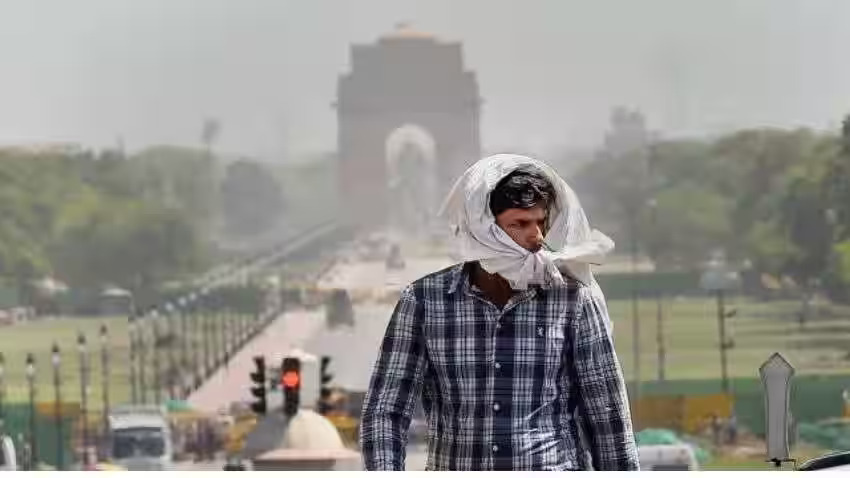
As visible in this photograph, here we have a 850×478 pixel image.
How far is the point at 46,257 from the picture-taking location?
27188 millimetres

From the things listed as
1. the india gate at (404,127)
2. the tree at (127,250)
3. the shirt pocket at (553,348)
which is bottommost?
the shirt pocket at (553,348)

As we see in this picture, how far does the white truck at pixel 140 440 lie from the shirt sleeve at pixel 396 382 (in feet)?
69.3

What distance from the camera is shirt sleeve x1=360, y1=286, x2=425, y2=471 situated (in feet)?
5.00

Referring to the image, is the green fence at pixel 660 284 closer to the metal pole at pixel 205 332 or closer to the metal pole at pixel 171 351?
the metal pole at pixel 205 332

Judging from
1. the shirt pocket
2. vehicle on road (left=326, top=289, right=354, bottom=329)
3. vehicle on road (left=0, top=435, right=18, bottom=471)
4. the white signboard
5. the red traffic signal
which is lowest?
vehicle on road (left=0, top=435, right=18, bottom=471)

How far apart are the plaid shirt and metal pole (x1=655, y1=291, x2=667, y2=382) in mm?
25383

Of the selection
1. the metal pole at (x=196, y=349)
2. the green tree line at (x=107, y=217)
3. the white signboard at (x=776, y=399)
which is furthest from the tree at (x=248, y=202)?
the white signboard at (x=776, y=399)

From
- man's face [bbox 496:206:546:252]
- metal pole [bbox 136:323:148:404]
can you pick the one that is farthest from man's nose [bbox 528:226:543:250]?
metal pole [bbox 136:323:148:404]

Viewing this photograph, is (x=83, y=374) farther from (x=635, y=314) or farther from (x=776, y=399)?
(x=776, y=399)

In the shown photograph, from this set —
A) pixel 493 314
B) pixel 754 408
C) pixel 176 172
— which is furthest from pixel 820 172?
pixel 493 314

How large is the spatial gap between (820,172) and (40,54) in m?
12.4

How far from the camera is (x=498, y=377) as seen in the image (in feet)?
4.95

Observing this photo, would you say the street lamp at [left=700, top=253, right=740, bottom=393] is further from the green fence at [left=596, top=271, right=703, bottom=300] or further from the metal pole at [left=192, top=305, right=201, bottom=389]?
the metal pole at [left=192, top=305, right=201, bottom=389]

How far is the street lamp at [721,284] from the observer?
26.4 m
